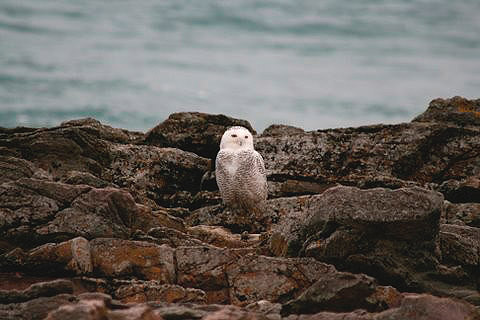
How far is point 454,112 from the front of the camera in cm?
2761

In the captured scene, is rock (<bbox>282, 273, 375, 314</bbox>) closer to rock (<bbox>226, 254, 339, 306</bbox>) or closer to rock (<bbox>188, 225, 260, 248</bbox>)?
rock (<bbox>226, 254, 339, 306</bbox>)

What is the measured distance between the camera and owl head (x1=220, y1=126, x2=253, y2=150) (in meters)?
22.8

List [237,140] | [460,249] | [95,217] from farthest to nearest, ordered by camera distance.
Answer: [237,140] < [460,249] < [95,217]

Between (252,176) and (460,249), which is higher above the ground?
(252,176)

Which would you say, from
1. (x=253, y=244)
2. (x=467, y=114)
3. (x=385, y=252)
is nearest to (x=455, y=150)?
(x=467, y=114)

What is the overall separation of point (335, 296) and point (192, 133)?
51.0 feet

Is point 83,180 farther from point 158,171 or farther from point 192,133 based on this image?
point 192,133

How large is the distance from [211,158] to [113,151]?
11.2 ft

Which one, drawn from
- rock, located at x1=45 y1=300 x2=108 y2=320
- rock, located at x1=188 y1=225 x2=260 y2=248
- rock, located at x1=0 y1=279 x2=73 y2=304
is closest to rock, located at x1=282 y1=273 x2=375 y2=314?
rock, located at x1=0 y1=279 x2=73 y2=304

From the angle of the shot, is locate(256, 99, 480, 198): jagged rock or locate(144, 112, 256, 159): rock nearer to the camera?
locate(256, 99, 480, 198): jagged rock

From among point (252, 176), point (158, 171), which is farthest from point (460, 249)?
point (158, 171)

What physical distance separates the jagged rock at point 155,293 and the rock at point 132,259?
594 mm

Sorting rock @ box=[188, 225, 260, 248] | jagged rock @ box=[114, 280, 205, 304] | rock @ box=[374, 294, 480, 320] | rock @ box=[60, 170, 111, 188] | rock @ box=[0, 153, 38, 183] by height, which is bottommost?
jagged rock @ box=[114, 280, 205, 304]

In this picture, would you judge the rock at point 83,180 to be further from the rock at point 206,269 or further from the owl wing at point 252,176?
the rock at point 206,269
